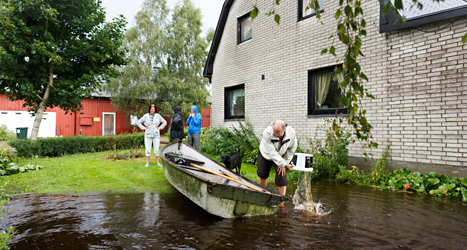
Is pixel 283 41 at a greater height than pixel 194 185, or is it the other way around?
pixel 283 41

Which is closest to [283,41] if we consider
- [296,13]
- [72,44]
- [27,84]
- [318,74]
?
[296,13]

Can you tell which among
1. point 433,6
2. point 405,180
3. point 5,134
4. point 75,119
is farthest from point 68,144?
point 433,6

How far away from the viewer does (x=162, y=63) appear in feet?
75.4

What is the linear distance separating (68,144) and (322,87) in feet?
34.1

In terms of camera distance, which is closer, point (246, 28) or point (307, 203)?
point (307, 203)

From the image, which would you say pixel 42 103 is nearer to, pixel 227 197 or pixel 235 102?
pixel 235 102

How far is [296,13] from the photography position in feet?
27.8

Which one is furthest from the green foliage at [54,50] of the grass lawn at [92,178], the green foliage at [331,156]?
the green foliage at [331,156]

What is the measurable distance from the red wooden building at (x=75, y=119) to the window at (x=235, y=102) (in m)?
8.35

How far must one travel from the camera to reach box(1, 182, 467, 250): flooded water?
10.5 ft

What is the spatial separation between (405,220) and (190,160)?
434 centimetres

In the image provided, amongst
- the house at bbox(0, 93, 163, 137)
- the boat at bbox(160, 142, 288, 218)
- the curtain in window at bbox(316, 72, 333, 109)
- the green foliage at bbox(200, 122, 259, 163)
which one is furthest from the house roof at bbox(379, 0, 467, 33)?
the house at bbox(0, 93, 163, 137)

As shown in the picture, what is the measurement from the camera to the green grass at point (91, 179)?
584 centimetres

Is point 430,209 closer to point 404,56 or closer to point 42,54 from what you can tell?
point 404,56
